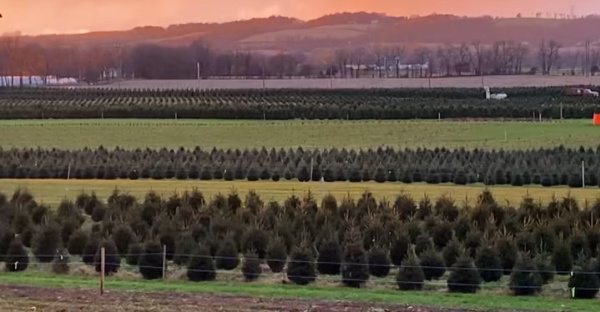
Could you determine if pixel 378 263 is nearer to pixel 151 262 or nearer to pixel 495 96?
pixel 151 262

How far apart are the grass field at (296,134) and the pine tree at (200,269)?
35.1 metres

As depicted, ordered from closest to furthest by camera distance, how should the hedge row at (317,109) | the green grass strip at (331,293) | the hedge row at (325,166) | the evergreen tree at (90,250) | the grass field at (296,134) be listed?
the green grass strip at (331,293) → the evergreen tree at (90,250) → the hedge row at (325,166) → the grass field at (296,134) → the hedge row at (317,109)

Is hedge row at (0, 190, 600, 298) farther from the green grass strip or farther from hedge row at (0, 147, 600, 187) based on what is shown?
hedge row at (0, 147, 600, 187)

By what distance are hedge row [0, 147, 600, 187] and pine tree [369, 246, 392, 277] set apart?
18798 millimetres

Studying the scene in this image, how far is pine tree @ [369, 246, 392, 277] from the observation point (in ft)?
65.4

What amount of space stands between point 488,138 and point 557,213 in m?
34.5

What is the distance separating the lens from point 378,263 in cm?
2000

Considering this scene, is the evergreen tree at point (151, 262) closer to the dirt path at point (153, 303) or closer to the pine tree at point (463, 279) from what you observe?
the dirt path at point (153, 303)

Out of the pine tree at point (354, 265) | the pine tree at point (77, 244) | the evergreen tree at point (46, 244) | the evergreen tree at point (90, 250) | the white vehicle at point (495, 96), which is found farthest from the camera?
the white vehicle at point (495, 96)

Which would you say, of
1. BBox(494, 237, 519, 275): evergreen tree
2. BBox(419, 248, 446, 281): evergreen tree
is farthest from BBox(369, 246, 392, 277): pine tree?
BBox(494, 237, 519, 275): evergreen tree

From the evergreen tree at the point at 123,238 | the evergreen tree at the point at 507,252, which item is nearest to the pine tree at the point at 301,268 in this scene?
the evergreen tree at the point at 507,252

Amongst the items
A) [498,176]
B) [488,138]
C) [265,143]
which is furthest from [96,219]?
[488,138]

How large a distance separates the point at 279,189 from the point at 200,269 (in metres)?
16.7

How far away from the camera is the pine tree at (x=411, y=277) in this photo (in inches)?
731
